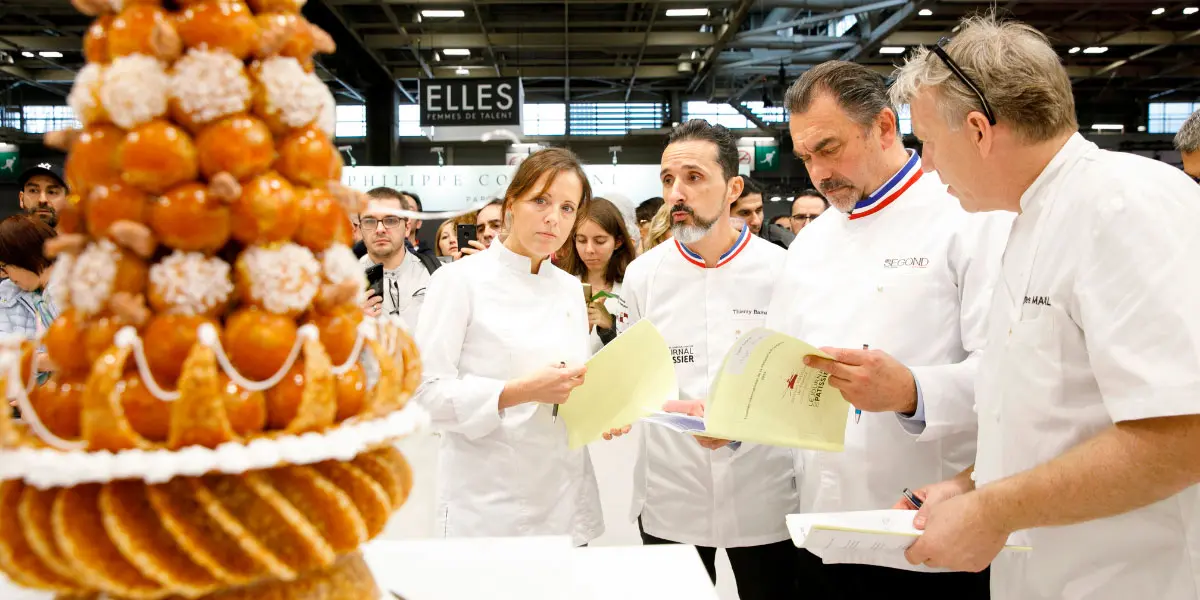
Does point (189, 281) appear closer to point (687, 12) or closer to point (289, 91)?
point (289, 91)

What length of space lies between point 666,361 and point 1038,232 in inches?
34.6

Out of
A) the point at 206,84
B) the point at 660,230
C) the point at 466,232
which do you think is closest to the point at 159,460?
the point at 206,84

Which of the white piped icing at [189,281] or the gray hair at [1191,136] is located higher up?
the gray hair at [1191,136]

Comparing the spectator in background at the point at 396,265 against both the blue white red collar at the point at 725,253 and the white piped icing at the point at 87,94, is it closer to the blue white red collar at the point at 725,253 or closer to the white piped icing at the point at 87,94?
the blue white red collar at the point at 725,253

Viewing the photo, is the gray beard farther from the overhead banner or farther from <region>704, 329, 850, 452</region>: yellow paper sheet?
the overhead banner

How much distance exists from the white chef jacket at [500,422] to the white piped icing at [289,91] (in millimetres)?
1241

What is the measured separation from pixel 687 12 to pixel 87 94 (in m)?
11.5

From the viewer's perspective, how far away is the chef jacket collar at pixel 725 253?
7.86 feet

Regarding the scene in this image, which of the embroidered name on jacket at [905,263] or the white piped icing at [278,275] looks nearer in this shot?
the white piped icing at [278,275]

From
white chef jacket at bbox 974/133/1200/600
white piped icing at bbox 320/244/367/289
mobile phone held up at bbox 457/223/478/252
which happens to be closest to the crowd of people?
white chef jacket at bbox 974/133/1200/600

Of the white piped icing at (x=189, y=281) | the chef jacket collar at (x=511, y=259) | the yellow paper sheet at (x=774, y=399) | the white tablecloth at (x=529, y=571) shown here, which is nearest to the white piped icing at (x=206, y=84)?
the white piped icing at (x=189, y=281)

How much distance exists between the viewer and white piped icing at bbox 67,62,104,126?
2.23 ft

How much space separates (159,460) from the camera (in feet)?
1.97

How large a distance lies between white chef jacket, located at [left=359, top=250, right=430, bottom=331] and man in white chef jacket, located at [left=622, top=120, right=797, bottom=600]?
7.74 ft
